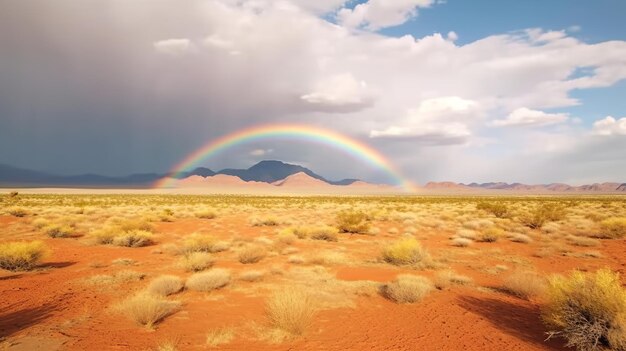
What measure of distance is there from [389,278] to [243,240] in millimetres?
9783

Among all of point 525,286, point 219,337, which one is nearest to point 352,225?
point 525,286

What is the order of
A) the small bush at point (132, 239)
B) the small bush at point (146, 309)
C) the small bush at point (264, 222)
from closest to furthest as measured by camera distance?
the small bush at point (146, 309) < the small bush at point (132, 239) < the small bush at point (264, 222)

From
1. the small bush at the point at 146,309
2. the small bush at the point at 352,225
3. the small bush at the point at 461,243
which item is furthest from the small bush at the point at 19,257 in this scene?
the small bush at the point at 461,243

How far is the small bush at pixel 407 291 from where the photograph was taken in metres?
9.00

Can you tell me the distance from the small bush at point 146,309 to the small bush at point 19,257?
6.41 metres

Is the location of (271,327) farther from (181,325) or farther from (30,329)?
(30,329)

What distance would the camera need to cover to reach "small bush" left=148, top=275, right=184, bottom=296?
9.30 metres

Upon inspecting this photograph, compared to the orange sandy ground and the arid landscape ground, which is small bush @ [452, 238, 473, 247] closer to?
the arid landscape ground

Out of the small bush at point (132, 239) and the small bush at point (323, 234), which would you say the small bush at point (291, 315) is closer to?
the small bush at point (323, 234)

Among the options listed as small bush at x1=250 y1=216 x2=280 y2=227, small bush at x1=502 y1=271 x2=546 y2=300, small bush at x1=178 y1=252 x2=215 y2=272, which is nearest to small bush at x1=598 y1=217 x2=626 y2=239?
small bush at x1=502 y1=271 x2=546 y2=300

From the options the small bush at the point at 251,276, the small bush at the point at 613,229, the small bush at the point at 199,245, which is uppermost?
the small bush at the point at 613,229

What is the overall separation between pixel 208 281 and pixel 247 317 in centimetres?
268

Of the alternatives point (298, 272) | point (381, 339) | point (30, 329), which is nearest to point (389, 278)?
point (298, 272)

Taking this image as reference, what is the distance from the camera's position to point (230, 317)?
313 inches
